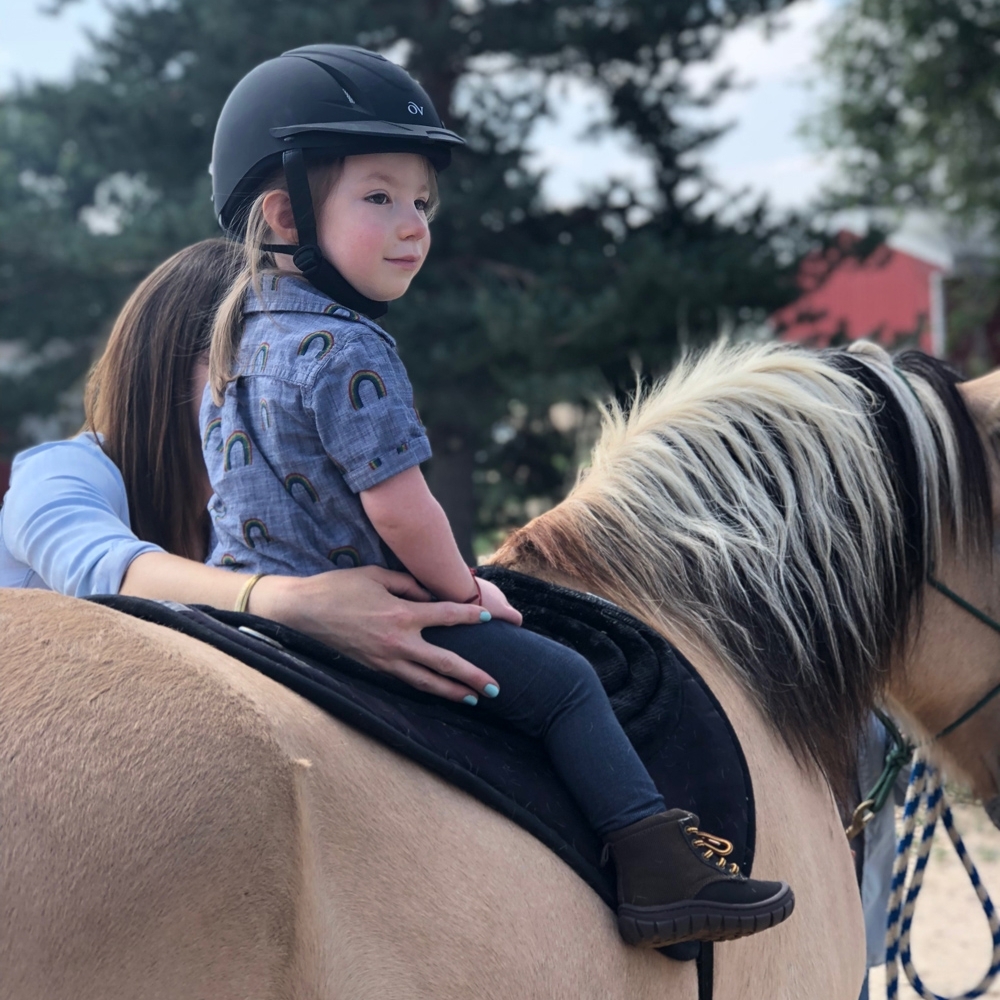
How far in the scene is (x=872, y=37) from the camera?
576 inches

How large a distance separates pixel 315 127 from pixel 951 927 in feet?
14.9

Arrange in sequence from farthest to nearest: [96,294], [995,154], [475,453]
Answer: [995,154] → [475,453] → [96,294]

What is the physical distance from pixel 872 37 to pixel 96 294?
36.9 ft

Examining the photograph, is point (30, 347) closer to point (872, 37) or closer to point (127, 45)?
point (127, 45)

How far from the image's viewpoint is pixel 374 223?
4.78ft

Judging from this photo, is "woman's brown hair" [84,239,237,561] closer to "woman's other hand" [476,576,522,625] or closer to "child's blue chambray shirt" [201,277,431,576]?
"child's blue chambray shirt" [201,277,431,576]

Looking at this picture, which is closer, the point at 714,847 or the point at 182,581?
the point at 714,847

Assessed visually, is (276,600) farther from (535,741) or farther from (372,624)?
(535,741)

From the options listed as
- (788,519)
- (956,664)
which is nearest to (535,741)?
(788,519)

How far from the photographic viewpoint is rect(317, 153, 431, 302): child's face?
146 centimetres

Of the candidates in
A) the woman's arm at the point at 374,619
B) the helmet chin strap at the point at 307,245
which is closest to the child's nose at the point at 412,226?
the helmet chin strap at the point at 307,245

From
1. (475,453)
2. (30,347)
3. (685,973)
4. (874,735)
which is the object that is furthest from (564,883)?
(30,347)

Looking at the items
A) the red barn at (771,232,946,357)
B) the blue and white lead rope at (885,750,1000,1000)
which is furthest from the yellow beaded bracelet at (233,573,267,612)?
the red barn at (771,232,946,357)

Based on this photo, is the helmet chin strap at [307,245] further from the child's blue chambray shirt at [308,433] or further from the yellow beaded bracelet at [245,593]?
the yellow beaded bracelet at [245,593]
